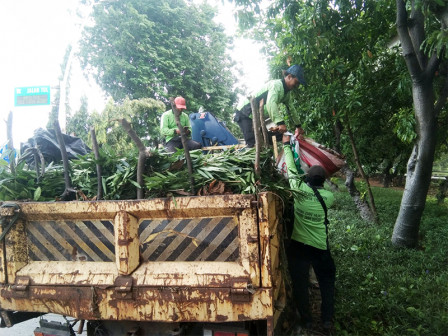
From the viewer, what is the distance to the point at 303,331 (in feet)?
9.31

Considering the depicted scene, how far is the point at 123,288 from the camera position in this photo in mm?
1969

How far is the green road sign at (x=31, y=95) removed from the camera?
8023mm

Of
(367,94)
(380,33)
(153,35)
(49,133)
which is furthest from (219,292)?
(153,35)

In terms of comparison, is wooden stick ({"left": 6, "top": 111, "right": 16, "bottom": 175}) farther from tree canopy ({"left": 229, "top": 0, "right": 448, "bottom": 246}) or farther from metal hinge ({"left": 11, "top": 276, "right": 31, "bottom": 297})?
tree canopy ({"left": 229, "top": 0, "right": 448, "bottom": 246})

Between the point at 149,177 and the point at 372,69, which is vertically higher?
the point at 372,69

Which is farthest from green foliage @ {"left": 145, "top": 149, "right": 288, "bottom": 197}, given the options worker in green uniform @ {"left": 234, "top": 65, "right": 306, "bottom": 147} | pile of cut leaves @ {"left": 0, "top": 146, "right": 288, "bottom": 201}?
worker in green uniform @ {"left": 234, "top": 65, "right": 306, "bottom": 147}

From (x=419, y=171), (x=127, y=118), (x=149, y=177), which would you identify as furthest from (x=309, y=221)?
(x=127, y=118)

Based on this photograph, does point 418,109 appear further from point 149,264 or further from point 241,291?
point 149,264

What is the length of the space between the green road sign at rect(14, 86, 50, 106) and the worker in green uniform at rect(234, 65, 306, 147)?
5932 millimetres

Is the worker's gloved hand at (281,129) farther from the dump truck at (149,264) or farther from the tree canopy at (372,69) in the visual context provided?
the tree canopy at (372,69)

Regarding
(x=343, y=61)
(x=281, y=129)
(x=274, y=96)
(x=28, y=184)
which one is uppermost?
(x=343, y=61)

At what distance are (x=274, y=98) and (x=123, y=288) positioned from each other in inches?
99.6

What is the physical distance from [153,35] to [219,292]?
14514 millimetres

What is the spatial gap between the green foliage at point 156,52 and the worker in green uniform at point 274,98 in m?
10.7
